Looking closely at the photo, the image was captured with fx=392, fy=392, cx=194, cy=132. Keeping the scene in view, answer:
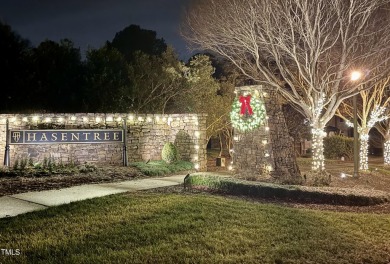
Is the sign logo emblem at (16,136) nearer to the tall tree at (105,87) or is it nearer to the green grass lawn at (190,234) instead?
the tall tree at (105,87)

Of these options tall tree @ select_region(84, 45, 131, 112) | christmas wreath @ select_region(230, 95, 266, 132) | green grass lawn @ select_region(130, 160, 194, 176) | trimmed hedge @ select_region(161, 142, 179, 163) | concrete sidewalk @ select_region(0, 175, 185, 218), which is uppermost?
tall tree @ select_region(84, 45, 131, 112)

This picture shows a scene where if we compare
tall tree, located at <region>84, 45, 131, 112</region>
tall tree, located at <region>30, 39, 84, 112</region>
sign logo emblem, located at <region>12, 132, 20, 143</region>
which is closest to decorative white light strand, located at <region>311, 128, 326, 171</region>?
sign logo emblem, located at <region>12, 132, 20, 143</region>

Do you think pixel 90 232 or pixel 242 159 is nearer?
pixel 90 232

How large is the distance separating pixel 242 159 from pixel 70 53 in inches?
582

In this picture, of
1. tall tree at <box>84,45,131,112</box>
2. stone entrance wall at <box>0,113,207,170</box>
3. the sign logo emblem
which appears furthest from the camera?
tall tree at <box>84,45,131,112</box>

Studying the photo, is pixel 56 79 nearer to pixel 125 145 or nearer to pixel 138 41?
pixel 138 41

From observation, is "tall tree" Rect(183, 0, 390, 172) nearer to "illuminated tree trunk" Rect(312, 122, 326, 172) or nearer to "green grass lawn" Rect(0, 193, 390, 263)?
"illuminated tree trunk" Rect(312, 122, 326, 172)

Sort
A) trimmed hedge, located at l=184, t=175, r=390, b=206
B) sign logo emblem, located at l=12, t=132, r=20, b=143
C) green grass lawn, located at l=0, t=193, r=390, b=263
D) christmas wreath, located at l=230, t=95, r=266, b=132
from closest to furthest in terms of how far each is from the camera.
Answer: green grass lawn, located at l=0, t=193, r=390, b=263 → trimmed hedge, located at l=184, t=175, r=390, b=206 → christmas wreath, located at l=230, t=95, r=266, b=132 → sign logo emblem, located at l=12, t=132, r=20, b=143

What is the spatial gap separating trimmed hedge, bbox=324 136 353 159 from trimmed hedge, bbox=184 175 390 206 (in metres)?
17.2

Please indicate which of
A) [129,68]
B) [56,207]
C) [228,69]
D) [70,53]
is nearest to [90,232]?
[56,207]

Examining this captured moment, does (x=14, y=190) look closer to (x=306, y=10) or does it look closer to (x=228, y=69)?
(x=306, y=10)

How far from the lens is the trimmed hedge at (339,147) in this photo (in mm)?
26362

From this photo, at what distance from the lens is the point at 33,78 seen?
22.0m

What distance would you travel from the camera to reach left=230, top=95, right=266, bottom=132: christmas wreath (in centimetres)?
1302
